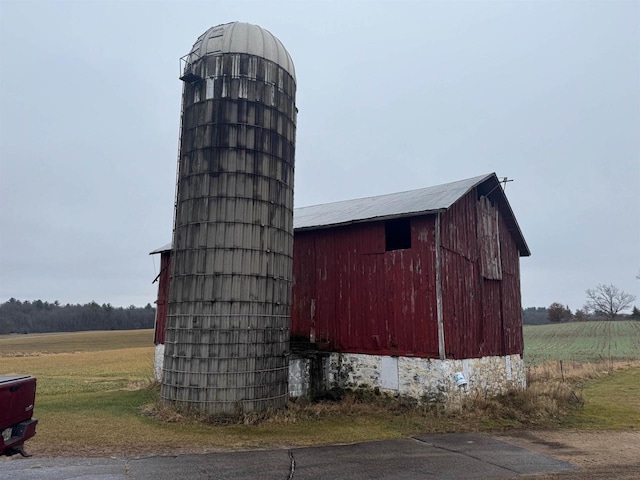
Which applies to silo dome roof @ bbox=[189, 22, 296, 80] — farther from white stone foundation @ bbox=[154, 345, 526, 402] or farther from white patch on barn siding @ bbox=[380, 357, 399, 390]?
white patch on barn siding @ bbox=[380, 357, 399, 390]

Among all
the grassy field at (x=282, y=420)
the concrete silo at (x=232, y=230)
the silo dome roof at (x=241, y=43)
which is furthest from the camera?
the silo dome roof at (x=241, y=43)

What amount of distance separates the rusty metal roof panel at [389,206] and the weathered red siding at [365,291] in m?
0.40

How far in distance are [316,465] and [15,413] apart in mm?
5140

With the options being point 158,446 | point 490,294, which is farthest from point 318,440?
point 490,294

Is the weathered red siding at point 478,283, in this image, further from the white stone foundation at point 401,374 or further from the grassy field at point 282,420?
the grassy field at point 282,420

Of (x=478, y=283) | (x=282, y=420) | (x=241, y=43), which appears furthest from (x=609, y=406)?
(x=241, y=43)

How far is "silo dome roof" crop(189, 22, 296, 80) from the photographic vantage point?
14.3 meters

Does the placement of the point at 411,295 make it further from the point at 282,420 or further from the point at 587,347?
the point at 587,347

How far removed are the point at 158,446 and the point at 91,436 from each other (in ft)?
6.21

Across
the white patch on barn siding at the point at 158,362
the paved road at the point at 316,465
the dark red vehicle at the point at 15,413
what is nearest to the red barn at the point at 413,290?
the paved road at the point at 316,465

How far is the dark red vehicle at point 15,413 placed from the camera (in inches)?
262

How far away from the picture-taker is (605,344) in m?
50.7

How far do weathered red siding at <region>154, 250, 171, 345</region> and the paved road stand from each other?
1268 centimetres

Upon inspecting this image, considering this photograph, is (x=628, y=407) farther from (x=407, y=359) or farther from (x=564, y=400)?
(x=407, y=359)
